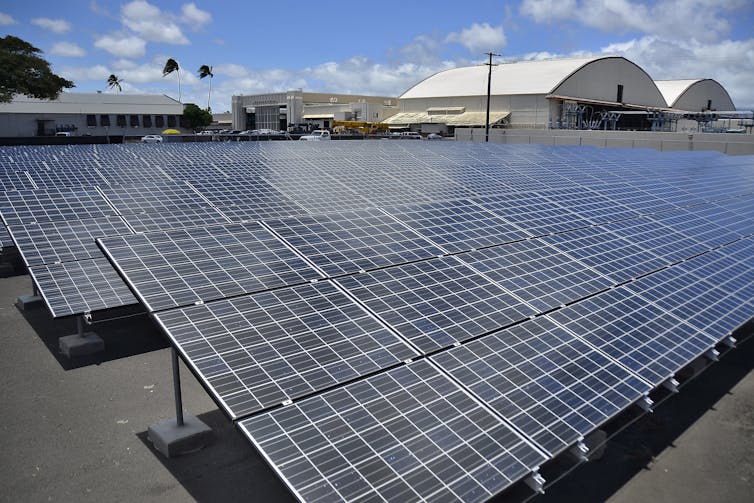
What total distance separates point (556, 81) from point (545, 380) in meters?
91.5

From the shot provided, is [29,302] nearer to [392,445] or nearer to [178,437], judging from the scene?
[178,437]

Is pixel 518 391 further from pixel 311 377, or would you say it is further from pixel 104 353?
pixel 104 353

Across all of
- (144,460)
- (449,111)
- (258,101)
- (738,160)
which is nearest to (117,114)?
(258,101)

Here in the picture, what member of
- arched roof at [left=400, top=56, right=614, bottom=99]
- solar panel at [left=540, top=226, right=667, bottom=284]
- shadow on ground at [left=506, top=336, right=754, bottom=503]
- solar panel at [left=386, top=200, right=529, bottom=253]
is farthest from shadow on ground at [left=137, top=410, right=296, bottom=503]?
arched roof at [left=400, top=56, right=614, bottom=99]

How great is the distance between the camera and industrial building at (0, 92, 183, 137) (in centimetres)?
9256

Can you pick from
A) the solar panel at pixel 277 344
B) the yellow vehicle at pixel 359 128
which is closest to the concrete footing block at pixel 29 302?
the solar panel at pixel 277 344

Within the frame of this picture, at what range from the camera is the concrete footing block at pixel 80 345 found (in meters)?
15.9

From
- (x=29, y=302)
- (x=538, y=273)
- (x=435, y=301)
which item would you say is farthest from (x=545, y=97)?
(x=435, y=301)

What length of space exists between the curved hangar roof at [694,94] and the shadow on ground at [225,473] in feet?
415

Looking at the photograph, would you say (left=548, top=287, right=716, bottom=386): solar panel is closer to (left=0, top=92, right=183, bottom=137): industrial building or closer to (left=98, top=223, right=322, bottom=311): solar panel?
(left=98, top=223, right=322, bottom=311): solar panel

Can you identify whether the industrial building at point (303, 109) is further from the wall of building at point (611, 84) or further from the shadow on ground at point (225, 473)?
the shadow on ground at point (225, 473)

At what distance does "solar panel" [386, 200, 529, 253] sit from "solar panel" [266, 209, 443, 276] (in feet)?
1.37

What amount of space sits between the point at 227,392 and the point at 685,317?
9713 millimetres

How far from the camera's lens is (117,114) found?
103 meters
